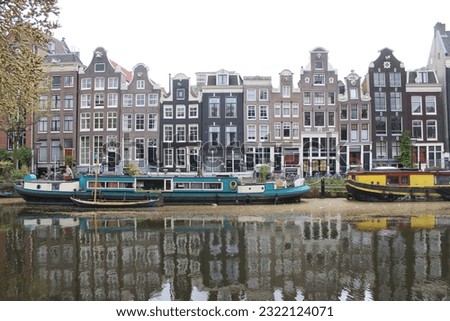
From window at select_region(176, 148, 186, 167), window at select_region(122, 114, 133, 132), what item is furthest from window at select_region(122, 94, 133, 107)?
window at select_region(176, 148, 186, 167)

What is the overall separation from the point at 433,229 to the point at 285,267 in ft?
28.1

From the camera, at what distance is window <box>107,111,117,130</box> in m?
36.8

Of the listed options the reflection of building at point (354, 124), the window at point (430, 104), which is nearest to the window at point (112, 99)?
the reflection of building at point (354, 124)

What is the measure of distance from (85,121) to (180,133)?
29.7 ft

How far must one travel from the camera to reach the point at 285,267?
Answer: 964 centimetres

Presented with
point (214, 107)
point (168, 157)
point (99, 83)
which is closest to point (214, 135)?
point (214, 107)

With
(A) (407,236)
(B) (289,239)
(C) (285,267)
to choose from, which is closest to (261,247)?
(B) (289,239)

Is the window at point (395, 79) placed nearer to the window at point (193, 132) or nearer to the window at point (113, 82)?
the window at point (193, 132)

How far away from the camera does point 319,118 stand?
3644 centimetres

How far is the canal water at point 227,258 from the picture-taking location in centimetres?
785

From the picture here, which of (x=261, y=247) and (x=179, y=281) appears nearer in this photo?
(x=179, y=281)

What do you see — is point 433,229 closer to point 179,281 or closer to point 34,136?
point 179,281

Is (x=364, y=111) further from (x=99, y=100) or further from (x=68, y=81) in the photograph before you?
(x=68, y=81)

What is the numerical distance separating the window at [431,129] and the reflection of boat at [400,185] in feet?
38.3
